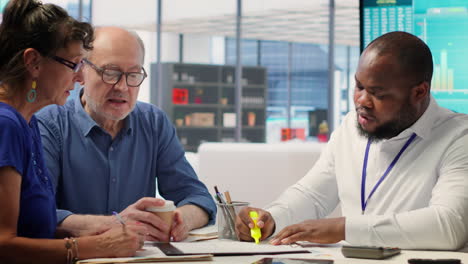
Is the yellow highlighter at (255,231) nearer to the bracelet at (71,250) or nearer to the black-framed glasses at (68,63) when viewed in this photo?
the bracelet at (71,250)

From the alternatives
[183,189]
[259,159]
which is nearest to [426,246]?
[183,189]

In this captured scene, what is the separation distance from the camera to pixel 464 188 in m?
1.93

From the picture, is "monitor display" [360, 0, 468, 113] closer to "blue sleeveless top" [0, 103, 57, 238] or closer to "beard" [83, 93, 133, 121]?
"beard" [83, 93, 133, 121]

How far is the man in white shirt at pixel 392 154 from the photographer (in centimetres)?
196

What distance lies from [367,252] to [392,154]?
0.66m

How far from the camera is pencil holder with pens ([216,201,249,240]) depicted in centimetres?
193

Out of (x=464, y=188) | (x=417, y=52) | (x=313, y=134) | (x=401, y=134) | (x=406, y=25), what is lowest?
(x=313, y=134)

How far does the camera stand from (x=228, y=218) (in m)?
1.95

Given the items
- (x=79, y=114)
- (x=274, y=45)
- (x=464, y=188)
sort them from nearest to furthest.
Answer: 1. (x=464, y=188)
2. (x=79, y=114)
3. (x=274, y=45)

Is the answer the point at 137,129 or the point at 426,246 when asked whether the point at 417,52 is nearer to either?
the point at 426,246

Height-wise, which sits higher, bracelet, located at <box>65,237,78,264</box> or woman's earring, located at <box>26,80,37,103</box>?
woman's earring, located at <box>26,80,37,103</box>

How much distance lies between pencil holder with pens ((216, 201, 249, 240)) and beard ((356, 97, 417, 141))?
0.59 meters

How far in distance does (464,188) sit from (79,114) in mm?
1426

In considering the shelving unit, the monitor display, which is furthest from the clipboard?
the shelving unit
